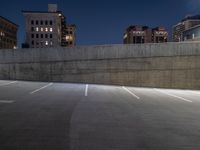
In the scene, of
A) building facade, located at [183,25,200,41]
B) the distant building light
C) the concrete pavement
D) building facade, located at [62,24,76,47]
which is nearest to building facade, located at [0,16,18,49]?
building facade, located at [62,24,76,47]

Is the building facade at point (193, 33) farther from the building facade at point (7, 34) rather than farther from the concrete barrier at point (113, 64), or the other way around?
the building facade at point (7, 34)

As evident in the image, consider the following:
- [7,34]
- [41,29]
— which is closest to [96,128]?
[41,29]

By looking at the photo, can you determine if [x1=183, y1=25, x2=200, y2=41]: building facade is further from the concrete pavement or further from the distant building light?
the distant building light

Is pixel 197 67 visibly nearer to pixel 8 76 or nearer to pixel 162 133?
pixel 162 133

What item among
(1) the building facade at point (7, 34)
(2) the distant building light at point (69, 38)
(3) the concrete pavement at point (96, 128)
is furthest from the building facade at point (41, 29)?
(3) the concrete pavement at point (96, 128)

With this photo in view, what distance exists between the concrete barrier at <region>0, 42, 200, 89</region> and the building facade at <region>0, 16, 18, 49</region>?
347 ft

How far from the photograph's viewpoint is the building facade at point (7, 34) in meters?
128

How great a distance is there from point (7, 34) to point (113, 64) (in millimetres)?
121551

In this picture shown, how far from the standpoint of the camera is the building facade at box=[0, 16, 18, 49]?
127875 mm

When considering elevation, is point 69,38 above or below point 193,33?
above

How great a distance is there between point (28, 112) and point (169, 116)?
6.02 metres

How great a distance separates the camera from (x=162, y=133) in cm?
799

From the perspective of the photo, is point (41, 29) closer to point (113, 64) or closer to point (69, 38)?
point (69, 38)

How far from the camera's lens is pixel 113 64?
26.5 m
